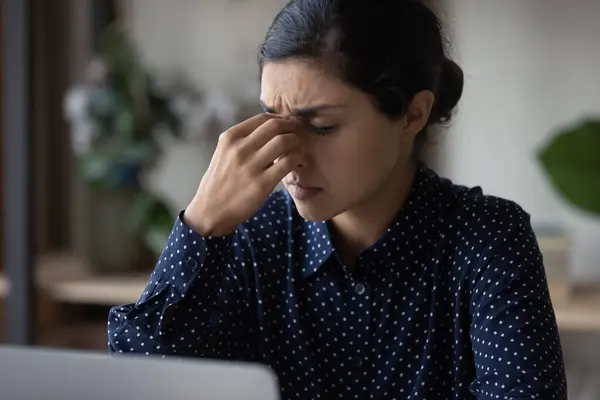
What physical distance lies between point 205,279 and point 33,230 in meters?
1.01

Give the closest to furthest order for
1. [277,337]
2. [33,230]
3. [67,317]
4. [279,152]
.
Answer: [279,152]
[277,337]
[33,230]
[67,317]

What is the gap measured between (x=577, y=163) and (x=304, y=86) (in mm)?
932

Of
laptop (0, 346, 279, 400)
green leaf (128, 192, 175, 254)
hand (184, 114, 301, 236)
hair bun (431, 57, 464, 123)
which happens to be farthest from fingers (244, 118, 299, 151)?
green leaf (128, 192, 175, 254)

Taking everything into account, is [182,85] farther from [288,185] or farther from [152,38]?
[288,185]

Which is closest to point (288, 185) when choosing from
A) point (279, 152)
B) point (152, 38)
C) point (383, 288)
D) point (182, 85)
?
point (279, 152)

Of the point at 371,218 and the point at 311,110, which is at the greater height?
the point at 311,110

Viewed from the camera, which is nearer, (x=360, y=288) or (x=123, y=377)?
(x=123, y=377)

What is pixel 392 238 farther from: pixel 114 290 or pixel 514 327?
pixel 114 290

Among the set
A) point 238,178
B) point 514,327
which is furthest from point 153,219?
point 514,327

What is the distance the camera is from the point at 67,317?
2.29m

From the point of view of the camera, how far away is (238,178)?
1.15 meters

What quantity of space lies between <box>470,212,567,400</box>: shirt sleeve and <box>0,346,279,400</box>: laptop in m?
0.57

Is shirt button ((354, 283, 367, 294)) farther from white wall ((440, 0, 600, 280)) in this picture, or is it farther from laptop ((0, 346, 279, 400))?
white wall ((440, 0, 600, 280))

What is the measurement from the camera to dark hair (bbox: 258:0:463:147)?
1.09 metres
